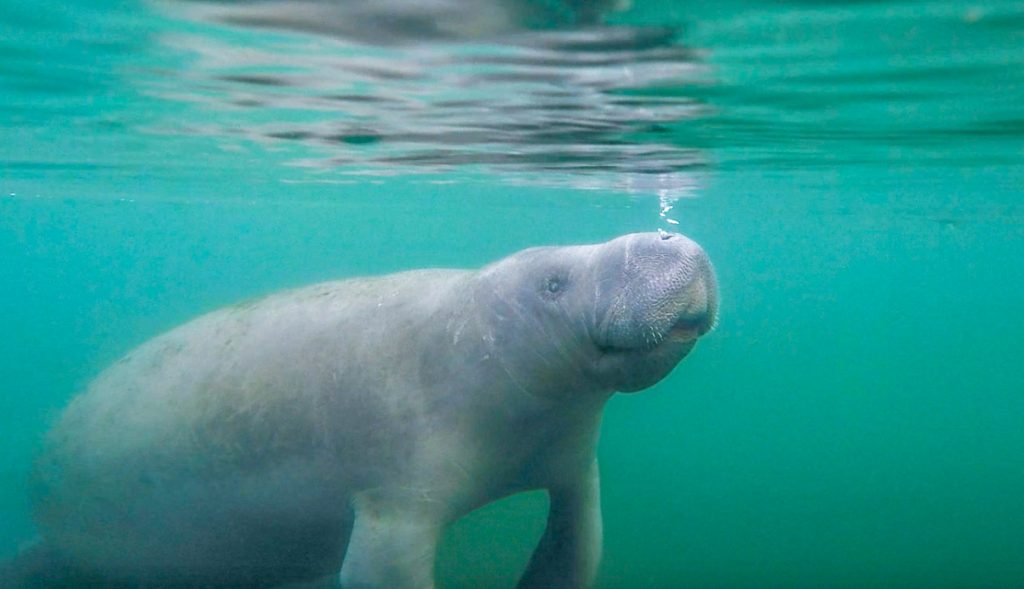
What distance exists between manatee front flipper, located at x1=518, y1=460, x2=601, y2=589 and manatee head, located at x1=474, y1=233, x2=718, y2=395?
1286mm

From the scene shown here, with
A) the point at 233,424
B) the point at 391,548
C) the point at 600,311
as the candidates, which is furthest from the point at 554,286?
the point at 233,424

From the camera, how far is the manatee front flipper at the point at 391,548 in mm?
5195

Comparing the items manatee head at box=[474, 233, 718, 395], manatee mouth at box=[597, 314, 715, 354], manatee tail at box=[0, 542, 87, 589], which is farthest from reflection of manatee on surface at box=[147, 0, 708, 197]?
manatee tail at box=[0, 542, 87, 589]

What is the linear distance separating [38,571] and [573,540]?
494 centimetres

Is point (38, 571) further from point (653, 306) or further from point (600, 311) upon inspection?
point (653, 306)

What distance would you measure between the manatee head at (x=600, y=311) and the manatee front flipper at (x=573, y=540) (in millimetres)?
1286

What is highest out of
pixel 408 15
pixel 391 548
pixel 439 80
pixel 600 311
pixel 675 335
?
pixel 408 15

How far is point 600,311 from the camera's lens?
4.96 m

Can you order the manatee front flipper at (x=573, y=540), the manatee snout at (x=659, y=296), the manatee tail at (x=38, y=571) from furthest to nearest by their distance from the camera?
1. the manatee tail at (x=38, y=571)
2. the manatee front flipper at (x=573, y=540)
3. the manatee snout at (x=659, y=296)

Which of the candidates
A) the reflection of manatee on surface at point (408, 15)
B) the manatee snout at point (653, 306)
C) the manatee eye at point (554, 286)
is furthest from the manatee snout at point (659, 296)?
the reflection of manatee on surface at point (408, 15)

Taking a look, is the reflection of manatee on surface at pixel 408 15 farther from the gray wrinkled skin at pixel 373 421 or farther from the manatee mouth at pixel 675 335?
the manatee mouth at pixel 675 335

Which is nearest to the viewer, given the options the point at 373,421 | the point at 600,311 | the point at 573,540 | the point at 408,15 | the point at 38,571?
the point at 600,311

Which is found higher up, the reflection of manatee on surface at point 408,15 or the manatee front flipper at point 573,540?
the reflection of manatee on surface at point 408,15

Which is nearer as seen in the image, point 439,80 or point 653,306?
point 653,306
